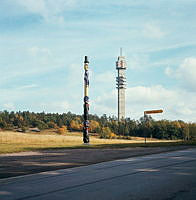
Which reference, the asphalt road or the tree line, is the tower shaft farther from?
the asphalt road

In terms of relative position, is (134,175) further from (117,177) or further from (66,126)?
(66,126)

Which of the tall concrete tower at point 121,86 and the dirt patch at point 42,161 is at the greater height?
the tall concrete tower at point 121,86

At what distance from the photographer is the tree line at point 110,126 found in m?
128

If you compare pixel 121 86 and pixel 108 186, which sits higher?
pixel 121 86

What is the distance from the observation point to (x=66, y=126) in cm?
15225

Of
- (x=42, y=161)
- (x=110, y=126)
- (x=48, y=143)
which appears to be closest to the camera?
(x=42, y=161)

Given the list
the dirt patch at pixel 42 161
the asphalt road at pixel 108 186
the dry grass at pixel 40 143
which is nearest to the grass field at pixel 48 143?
the dry grass at pixel 40 143

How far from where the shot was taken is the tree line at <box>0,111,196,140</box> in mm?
128500

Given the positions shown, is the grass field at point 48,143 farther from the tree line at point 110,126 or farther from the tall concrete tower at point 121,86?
the tall concrete tower at point 121,86

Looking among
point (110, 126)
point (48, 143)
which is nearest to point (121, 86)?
point (110, 126)

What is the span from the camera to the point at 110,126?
147625 millimetres

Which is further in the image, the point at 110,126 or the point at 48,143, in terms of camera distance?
the point at 110,126

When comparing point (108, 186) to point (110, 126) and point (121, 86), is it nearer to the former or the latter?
point (110, 126)

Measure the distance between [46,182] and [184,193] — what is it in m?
4.09
